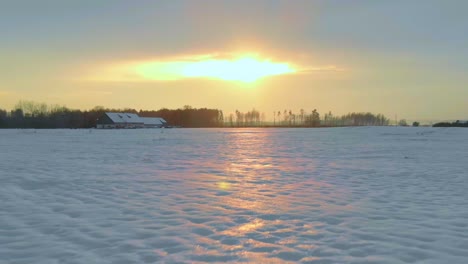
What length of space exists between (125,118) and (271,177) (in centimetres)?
11887

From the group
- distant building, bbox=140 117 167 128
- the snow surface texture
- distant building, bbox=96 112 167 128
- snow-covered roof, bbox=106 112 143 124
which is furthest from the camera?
distant building, bbox=140 117 167 128

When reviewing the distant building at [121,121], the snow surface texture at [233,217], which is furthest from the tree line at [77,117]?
the snow surface texture at [233,217]

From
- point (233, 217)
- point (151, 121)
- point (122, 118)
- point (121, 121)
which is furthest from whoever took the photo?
point (151, 121)

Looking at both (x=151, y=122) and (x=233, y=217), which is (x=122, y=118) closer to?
(x=151, y=122)

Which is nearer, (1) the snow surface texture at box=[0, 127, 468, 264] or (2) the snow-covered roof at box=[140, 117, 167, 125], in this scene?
(1) the snow surface texture at box=[0, 127, 468, 264]

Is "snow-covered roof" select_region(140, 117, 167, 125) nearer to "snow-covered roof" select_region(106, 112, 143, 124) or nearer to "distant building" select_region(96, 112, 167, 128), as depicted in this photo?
"distant building" select_region(96, 112, 167, 128)

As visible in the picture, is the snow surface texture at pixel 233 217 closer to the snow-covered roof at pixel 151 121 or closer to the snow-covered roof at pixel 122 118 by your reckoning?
the snow-covered roof at pixel 122 118

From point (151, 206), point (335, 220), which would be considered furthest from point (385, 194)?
point (151, 206)

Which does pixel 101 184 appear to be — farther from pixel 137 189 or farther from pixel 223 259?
pixel 223 259

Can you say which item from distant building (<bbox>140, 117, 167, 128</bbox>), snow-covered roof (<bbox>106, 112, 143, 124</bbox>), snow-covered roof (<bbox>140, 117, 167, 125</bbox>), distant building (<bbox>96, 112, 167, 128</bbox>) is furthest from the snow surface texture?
snow-covered roof (<bbox>140, 117, 167, 125</bbox>)

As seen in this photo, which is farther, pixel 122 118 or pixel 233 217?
pixel 122 118

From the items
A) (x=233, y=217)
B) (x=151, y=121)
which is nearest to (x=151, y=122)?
(x=151, y=121)

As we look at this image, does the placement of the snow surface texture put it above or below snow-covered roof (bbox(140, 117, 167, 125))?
below

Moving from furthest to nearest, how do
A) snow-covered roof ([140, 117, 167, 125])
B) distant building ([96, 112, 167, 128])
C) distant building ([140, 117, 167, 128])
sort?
snow-covered roof ([140, 117, 167, 125]) < distant building ([140, 117, 167, 128]) < distant building ([96, 112, 167, 128])
